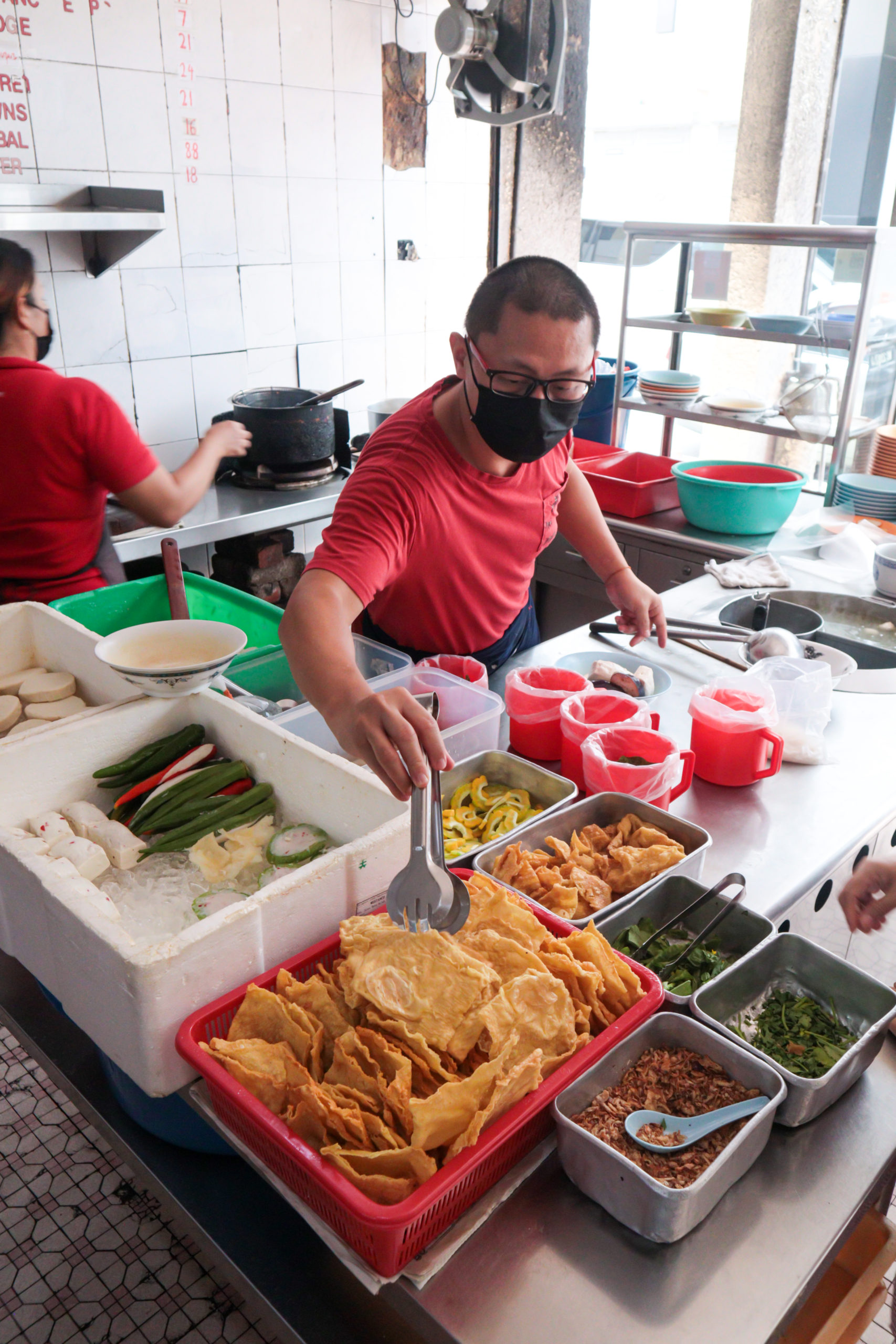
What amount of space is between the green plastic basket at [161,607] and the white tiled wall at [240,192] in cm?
143

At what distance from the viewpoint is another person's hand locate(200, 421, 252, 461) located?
9.91 feet

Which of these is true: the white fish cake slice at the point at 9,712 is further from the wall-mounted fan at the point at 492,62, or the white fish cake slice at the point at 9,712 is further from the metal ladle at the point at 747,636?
the wall-mounted fan at the point at 492,62

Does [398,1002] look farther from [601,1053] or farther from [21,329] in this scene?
[21,329]

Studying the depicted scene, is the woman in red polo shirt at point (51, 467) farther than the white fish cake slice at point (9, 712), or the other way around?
the woman in red polo shirt at point (51, 467)

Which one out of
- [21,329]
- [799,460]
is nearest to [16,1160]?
[21,329]

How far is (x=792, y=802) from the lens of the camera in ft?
5.98

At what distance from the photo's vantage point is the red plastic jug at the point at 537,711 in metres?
1.88

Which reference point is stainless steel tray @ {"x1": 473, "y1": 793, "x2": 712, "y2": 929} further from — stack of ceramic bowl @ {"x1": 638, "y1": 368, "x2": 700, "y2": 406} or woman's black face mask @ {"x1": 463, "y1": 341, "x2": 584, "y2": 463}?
stack of ceramic bowl @ {"x1": 638, "y1": 368, "x2": 700, "y2": 406}

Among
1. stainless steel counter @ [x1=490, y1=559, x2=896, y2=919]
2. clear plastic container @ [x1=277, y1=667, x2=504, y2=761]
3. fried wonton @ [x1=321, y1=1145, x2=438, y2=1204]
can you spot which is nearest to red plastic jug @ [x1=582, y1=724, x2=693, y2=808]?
stainless steel counter @ [x1=490, y1=559, x2=896, y2=919]

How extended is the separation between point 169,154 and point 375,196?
3.78ft

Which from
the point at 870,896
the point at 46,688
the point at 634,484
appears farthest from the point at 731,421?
the point at 46,688

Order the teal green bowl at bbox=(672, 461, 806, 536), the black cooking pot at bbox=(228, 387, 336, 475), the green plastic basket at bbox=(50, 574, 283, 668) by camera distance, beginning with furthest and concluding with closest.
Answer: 1. the black cooking pot at bbox=(228, 387, 336, 475)
2. the teal green bowl at bbox=(672, 461, 806, 536)
3. the green plastic basket at bbox=(50, 574, 283, 668)

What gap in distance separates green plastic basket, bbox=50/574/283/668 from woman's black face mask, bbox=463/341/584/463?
0.92 metres

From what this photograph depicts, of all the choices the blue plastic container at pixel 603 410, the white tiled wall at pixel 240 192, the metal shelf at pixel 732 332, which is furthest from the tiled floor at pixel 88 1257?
the metal shelf at pixel 732 332
